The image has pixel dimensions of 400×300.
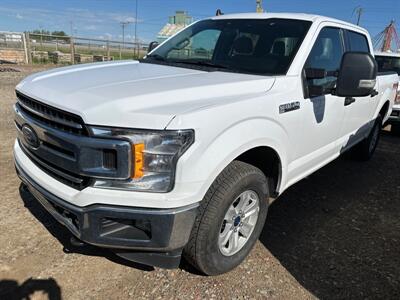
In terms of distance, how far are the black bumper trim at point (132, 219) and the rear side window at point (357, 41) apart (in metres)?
3.14

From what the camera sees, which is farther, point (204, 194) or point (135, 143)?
point (204, 194)

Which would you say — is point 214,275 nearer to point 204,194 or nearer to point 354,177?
point 204,194

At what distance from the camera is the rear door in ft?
13.7

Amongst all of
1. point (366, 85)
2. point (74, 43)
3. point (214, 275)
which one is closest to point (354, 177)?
point (366, 85)

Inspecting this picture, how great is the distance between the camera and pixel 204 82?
8.79 feet

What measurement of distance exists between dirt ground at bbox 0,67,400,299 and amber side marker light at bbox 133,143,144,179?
0.98 m

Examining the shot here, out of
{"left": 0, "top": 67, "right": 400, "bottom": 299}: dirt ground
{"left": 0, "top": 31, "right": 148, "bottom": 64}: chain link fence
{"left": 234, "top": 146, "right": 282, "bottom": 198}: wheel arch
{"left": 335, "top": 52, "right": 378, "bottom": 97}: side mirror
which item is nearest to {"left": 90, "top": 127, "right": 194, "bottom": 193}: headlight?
{"left": 234, "top": 146, "right": 282, "bottom": 198}: wheel arch

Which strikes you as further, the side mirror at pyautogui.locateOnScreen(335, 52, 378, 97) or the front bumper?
the side mirror at pyautogui.locateOnScreen(335, 52, 378, 97)

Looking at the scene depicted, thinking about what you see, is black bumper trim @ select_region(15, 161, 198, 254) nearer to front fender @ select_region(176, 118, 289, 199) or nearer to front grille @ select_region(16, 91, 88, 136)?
front fender @ select_region(176, 118, 289, 199)

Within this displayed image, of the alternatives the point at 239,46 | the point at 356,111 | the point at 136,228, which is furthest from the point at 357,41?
the point at 136,228

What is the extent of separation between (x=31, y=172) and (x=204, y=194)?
124cm

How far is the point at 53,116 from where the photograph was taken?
7.54 feet

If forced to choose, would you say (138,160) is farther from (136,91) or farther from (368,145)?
(368,145)

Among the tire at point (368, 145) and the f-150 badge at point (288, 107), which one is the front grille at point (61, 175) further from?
the tire at point (368, 145)
